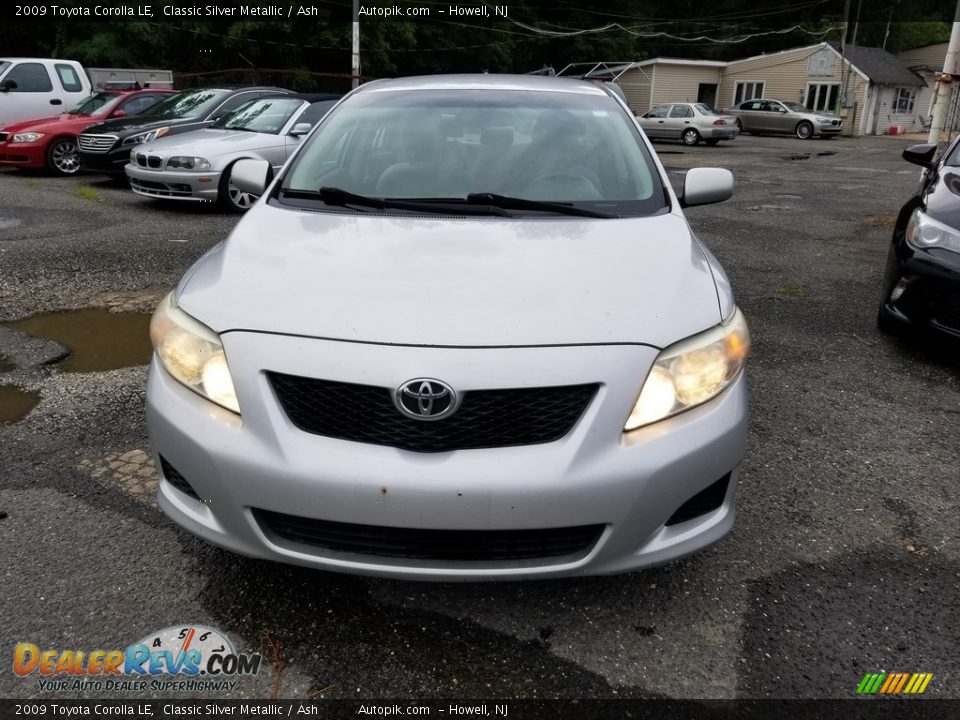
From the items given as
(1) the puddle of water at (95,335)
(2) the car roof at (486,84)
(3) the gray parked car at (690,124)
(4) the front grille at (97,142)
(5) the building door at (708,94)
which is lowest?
(5) the building door at (708,94)

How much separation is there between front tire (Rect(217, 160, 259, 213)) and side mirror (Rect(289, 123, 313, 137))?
878 mm

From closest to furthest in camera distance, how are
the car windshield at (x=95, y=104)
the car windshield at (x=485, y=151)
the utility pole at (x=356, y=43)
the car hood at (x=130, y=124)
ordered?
the car windshield at (x=485, y=151) → the car hood at (x=130, y=124) → the car windshield at (x=95, y=104) → the utility pole at (x=356, y=43)

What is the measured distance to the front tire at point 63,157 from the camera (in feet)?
38.3

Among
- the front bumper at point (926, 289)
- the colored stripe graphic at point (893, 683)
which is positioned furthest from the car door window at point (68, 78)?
the colored stripe graphic at point (893, 683)

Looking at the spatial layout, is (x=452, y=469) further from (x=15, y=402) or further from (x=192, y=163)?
(x=192, y=163)

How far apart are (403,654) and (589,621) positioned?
576 mm

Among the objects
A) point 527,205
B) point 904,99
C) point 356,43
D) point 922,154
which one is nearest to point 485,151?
point 527,205

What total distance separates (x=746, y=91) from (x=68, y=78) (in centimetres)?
3757

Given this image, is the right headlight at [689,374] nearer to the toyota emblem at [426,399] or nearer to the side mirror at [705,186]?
the toyota emblem at [426,399]

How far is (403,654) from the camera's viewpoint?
2.16 m

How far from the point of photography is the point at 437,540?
1972mm

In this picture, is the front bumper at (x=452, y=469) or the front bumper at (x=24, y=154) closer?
the front bumper at (x=452, y=469)

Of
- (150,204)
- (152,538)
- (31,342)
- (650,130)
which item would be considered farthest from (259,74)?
(152,538)

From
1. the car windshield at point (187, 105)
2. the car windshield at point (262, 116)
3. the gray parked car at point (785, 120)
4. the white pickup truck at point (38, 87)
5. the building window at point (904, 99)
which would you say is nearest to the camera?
the car windshield at point (262, 116)
